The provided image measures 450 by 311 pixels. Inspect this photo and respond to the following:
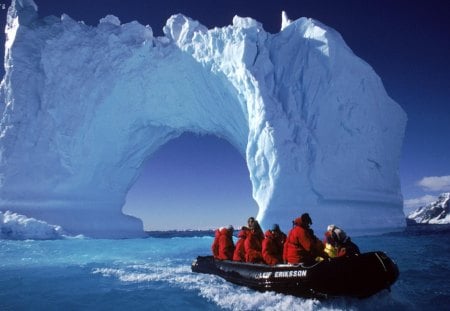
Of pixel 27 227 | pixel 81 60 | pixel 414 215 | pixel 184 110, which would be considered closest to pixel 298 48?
pixel 184 110

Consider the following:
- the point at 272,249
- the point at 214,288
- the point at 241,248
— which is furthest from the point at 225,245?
the point at 272,249

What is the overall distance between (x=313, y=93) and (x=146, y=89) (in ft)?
27.2

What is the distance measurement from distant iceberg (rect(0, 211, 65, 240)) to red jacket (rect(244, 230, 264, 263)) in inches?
509

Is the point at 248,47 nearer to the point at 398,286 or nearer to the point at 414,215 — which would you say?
the point at 398,286

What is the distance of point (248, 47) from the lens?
1498 cm

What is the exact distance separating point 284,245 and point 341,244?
32.9 inches

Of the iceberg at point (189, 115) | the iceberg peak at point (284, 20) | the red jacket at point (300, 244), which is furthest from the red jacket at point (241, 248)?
the iceberg peak at point (284, 20)

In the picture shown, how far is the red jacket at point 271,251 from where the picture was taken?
220 inches

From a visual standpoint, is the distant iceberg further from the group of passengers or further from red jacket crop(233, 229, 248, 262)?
red jacket crop(233, 229, 248, 262)

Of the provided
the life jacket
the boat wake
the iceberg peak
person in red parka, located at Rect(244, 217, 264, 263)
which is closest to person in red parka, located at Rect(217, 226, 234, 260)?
the boat wake

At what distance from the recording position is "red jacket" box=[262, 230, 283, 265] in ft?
18.3

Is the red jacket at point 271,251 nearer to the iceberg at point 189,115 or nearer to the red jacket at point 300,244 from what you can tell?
the red jacket at point 300,244

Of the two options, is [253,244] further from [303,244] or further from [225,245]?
[303,244]

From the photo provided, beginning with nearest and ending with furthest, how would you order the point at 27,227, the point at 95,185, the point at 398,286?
the point at 398,286 → the point at 27,227 → the point at 95,185
